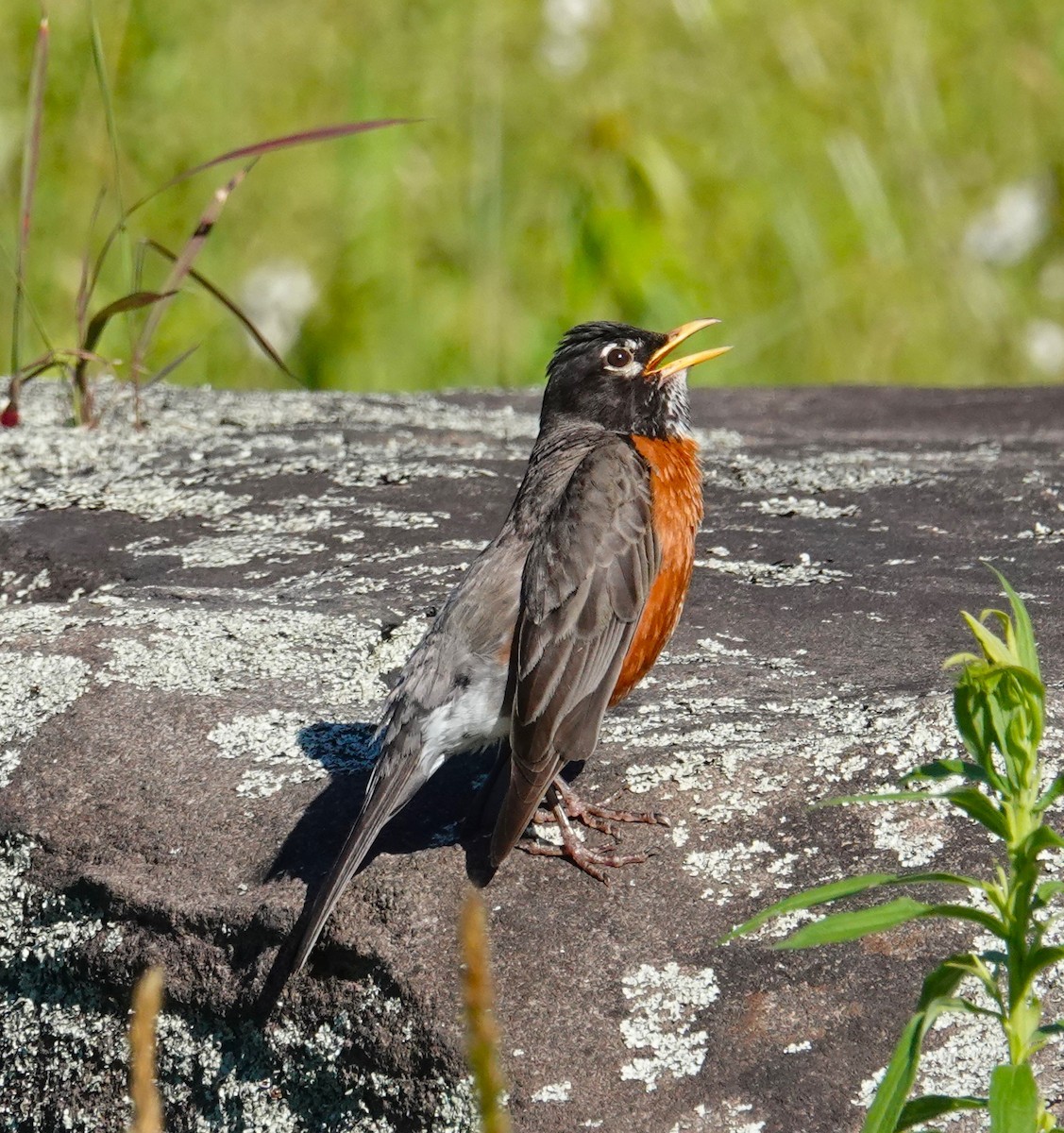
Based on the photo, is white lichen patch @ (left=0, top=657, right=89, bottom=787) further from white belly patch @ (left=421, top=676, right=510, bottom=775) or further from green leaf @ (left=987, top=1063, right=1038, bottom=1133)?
green leaf @ (left=987, top=1063, right=1038, bottom=1133)

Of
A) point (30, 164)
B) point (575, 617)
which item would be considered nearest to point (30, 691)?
point (575, 617)

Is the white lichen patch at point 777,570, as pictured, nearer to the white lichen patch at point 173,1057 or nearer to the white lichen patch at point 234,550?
the white lichen patch at point 234,550

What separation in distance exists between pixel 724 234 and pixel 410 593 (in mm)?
5594

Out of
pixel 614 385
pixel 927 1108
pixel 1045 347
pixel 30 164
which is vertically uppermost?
pixel 30 164

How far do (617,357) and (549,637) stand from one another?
1.33m

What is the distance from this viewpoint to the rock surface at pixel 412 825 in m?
2.51

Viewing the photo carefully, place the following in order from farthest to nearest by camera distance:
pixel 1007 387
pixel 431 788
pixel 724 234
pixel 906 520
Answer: pixel 724 234 < pixel 1007 387 < pixel 906 520 < pixel 431 788

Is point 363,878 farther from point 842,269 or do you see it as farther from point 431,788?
point 842,269

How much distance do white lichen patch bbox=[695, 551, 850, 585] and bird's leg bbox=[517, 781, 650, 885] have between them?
1.24m

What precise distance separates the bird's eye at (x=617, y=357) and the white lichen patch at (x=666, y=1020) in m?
2.24

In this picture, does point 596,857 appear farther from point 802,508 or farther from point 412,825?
point 802,508

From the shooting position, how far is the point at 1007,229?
30.1ft

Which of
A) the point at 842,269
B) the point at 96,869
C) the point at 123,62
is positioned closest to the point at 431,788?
the point at 96,869

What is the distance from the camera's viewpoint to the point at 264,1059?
2.64 m
